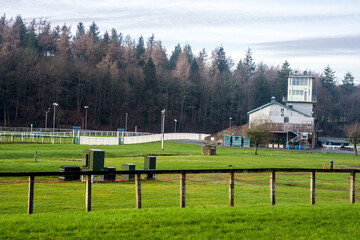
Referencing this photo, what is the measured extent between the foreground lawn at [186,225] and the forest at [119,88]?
101592 millimetres

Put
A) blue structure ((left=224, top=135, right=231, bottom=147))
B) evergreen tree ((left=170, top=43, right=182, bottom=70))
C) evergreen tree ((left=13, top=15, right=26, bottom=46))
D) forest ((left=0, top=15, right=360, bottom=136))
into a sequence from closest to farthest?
blue structure ((left=224, top=135, right=231, bottom=147)) → forest ((left=0, top=15, right=360, bottom=136)) → evergreen tree ((left=13, top=15, right=26, bottom=46)) → evergreen tree ((left=170, top=43, right=182, bottom=70))

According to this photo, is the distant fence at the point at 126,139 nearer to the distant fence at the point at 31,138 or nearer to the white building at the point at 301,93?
the distant fence at the point at 31,138

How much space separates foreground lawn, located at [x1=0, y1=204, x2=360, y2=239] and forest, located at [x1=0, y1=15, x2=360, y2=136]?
333 feet

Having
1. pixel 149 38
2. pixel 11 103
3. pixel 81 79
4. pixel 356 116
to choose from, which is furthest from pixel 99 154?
pixel 149 38

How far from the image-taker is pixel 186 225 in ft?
33.8

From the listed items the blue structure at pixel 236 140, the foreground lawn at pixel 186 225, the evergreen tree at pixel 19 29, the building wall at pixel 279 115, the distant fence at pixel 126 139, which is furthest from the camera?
the evergreen tree at pixel 19 29

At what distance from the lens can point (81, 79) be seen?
413ft

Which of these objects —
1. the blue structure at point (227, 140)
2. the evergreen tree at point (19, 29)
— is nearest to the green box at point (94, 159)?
the blue structure at point (227, 140)

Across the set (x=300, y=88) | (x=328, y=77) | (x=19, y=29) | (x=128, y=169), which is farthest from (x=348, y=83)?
(x=128, y=169)

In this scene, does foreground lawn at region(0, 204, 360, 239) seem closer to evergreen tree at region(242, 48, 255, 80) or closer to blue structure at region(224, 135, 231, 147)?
blue structure at region(224, 135, 231, 147)

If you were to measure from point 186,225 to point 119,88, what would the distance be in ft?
403

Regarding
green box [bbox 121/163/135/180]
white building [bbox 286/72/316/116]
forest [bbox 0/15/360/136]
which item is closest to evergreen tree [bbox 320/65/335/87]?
forest [bbox 0/15/360/136]

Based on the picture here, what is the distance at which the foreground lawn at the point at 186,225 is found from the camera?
940 centimetres

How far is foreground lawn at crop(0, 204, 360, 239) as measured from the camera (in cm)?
940
